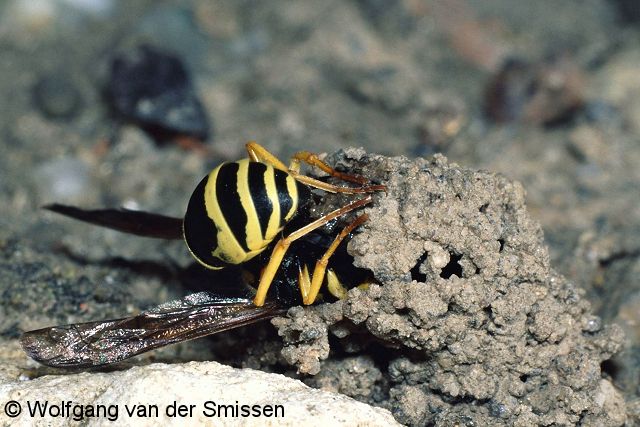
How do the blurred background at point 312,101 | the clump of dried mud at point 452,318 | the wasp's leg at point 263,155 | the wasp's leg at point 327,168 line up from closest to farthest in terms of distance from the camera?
the clump of dried mud at point 452,318, the wasp's leg at point 327,168, the wasp's leg at point 263,155, the blurred background at point 312,101

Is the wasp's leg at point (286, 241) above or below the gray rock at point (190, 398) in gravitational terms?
above

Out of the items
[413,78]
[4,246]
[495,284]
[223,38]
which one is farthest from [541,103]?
[4,246]

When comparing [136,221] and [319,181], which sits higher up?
[136,221]

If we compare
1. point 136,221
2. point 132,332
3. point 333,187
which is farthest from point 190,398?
point 136,221

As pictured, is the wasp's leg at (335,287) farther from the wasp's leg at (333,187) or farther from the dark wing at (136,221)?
the dark wing at (136,221)

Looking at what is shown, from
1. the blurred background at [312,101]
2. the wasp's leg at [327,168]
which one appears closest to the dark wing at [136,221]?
the blurred background at [312,101]

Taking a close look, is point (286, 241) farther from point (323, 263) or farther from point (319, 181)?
point (319, 181)

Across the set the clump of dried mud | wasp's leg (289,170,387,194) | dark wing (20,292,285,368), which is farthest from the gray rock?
wasp's leg (289,170,387,194)
